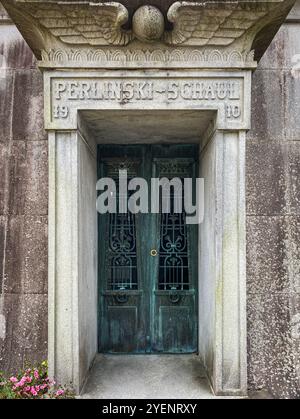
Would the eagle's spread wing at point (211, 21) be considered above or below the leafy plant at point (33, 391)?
above

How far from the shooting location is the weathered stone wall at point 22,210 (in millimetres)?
5996

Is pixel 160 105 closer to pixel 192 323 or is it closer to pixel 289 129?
pixel 289 129

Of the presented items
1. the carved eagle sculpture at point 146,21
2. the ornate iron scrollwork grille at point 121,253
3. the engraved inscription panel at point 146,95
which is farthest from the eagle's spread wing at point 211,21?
the ornate iron scrollwork grille at point 121,253

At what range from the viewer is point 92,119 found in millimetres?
5270

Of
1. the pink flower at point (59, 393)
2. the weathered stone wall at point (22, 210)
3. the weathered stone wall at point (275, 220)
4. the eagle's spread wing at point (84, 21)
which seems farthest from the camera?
the weathered stone wall at point (22, 210)

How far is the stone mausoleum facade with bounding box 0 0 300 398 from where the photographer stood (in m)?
4.73

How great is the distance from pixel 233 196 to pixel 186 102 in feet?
3.98

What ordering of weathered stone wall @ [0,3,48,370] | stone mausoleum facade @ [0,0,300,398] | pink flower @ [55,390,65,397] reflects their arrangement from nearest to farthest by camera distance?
pink flower @ [55,390,65,397]
stone mausoleum facade @ [0,0,300,398]
weathered stone wall @ [0,3,48,370]

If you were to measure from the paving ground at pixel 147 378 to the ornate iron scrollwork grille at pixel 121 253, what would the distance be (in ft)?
3.55

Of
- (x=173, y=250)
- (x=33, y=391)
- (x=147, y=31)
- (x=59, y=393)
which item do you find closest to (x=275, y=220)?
(x=173, y=250)

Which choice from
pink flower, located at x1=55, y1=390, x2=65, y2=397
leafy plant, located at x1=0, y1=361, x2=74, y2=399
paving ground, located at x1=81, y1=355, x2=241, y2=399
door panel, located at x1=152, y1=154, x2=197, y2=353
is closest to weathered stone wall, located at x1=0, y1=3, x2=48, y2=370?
paving ground, located at x1=81, y1=355, x2=241, y2=399

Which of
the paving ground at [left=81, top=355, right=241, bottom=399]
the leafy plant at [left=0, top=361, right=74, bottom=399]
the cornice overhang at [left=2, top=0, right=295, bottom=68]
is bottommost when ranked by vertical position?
the paving ground at [left=81, top=355, right=241, bottom=399]

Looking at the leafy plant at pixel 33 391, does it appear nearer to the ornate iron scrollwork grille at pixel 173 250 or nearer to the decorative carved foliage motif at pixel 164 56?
the ornate iron scrollwork grille at pixel 173 250

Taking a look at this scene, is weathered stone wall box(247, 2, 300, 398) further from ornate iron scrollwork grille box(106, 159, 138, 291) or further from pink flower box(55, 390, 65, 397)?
pink flower box(55, 390, 65, 397)
